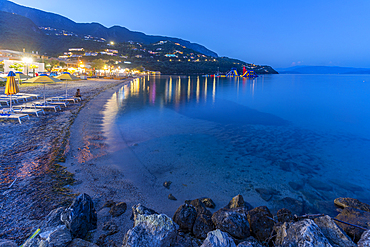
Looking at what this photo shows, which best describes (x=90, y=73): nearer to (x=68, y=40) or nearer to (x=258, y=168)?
(x=258, y=168)

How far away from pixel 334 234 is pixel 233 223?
61.8 inches

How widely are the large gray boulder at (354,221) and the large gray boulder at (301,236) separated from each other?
0.87 m

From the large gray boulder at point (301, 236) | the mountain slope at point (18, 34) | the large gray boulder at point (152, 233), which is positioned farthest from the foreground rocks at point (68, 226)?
the mountain slope at point (18, 34)

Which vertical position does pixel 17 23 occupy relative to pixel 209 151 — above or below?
above

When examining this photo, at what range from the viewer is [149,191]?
5332mm

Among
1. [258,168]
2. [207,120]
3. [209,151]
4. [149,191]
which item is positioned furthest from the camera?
[207,120]

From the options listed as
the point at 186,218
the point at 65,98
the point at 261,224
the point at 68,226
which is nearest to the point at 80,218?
the point at 68,226

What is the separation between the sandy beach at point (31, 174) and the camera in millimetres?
3774

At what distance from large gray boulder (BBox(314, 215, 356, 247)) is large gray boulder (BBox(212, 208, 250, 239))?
1238 mm

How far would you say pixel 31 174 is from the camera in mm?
5418

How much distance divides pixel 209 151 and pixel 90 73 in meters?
57.6

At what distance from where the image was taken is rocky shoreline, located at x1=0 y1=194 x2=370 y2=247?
301 centimetres

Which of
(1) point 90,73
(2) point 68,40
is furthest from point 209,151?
(2) point 68,40

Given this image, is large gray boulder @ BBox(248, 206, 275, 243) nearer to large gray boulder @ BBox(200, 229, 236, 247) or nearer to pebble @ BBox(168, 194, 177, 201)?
large gray boulder @ BBox(200, 229, 236, 247)
